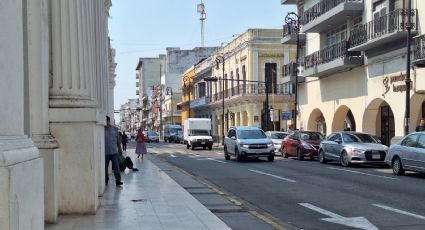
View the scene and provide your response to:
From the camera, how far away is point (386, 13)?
27797mm

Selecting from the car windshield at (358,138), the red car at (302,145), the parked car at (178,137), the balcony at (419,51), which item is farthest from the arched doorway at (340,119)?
the parked car at (178,137)

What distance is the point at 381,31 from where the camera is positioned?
89.9ft

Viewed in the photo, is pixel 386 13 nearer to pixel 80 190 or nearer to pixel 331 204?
pixel 331 204

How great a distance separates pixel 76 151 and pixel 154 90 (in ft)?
382

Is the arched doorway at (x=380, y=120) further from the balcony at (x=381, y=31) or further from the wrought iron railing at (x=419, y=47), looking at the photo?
the wrought iron railing at (x=419, y=47)

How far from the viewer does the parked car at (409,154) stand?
17.4 m

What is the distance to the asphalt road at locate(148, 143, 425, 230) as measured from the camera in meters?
9.69

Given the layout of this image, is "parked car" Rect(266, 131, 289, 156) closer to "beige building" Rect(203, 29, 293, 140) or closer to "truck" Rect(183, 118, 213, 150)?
"truck" Rect(183, 118, 213, 150)

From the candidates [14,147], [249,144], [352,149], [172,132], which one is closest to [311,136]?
[249,144]

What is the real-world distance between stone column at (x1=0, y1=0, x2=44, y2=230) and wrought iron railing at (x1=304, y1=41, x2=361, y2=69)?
1101 inches

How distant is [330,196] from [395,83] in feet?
53.7

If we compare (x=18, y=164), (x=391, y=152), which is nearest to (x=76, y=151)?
(x=18, y=164)


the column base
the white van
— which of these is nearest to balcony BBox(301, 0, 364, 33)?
the column base

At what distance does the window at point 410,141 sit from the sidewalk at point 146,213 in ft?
28.5
